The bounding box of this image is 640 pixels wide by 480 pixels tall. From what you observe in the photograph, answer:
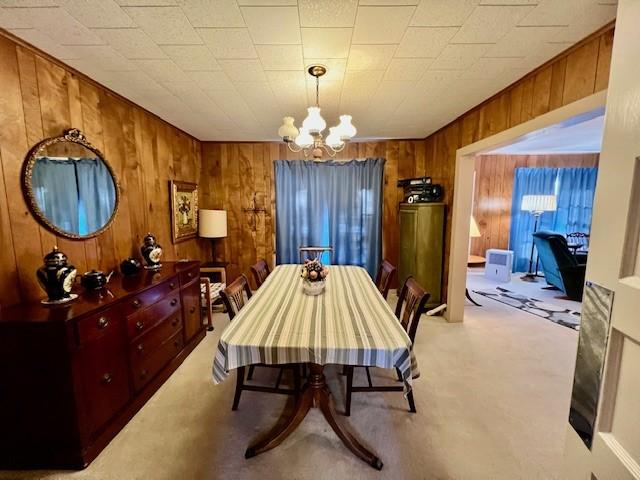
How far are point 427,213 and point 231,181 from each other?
2863mm

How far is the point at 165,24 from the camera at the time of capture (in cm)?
145

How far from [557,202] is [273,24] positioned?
6.58m

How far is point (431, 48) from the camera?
5.48ft

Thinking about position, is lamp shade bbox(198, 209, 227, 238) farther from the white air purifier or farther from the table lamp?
the white air purifier

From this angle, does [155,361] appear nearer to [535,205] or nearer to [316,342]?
[316,342]

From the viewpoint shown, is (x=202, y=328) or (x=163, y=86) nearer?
(x=163, y=86)

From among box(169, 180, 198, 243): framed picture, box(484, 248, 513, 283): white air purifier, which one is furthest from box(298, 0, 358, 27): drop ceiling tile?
box(484, 248, 513, 283): white air purifier

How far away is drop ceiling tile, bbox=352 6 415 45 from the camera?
53.1 inches

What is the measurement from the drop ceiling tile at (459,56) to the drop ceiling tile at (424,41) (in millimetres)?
64

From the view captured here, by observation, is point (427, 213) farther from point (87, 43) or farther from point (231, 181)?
point (87, 43)

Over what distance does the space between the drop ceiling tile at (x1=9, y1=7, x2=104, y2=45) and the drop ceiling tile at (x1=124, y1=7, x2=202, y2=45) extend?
0.34 m

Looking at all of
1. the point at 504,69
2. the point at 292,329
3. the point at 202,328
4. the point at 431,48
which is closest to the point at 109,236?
the point at 202,328

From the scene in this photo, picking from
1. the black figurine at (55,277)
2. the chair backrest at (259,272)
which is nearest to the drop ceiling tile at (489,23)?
the chair backrest at (259,272)

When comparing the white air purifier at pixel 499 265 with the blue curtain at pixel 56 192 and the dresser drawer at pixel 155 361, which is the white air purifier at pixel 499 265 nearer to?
the dresser drawer at pixel 155 361
